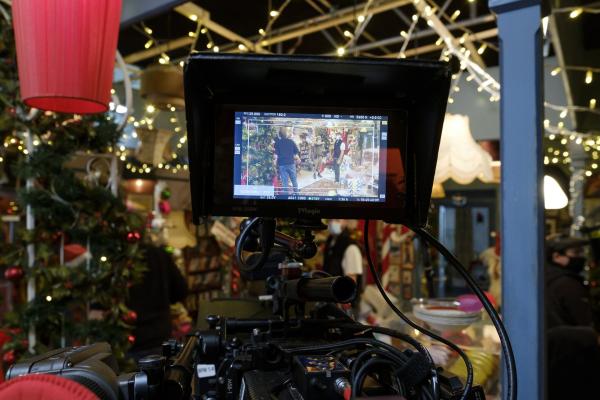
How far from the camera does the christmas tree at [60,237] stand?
2.56 metres

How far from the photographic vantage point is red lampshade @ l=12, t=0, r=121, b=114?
158cm

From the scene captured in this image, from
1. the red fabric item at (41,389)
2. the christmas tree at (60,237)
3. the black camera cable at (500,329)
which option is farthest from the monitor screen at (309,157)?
the christmas tree at (60,237)

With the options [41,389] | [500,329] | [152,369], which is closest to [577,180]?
[500,329]

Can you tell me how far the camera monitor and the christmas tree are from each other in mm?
1905

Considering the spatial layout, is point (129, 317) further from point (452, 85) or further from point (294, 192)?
point (452, 85)

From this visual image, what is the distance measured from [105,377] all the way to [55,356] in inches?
4.0

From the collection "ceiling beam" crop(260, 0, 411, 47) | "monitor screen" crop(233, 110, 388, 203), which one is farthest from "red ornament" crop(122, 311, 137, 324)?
"ceiling beam" crop(260, 0, 411, 47)

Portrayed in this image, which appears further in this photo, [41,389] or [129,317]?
[129,317]

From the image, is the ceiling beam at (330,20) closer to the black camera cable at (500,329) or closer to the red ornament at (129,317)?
the red ornament at (129,317)

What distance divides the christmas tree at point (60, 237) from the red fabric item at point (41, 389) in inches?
83.3

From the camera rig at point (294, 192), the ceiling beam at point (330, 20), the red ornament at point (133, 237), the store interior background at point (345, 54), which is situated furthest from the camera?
the ceiling beam at point (330, 20)

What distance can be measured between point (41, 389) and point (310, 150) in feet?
2.11

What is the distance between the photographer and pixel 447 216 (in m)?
7.66

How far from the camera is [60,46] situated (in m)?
1.60
